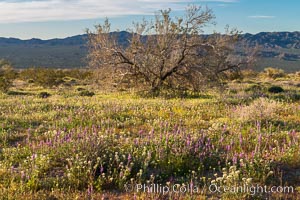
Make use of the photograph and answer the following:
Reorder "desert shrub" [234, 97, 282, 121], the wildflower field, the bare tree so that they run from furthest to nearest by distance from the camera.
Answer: the bare tree
"desert shrub" [234, 97, 282, 121]
the wildflower field

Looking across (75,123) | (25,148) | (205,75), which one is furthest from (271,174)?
(205,75)

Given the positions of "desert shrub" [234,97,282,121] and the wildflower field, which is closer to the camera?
the wildflower field

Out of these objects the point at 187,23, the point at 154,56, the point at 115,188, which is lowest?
the point at 115,188

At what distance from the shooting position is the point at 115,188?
5273 mm

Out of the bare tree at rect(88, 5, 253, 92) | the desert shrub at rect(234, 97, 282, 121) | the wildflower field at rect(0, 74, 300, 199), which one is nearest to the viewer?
the wildflower field at rect(0, 74, 300, 199)

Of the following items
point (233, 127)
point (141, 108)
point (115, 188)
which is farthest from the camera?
point (141, 108)

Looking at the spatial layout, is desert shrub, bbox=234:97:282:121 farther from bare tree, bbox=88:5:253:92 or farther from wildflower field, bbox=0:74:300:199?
bare tree, bbox=88:5:253:92

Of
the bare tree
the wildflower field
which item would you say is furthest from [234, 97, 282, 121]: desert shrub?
the bare tree

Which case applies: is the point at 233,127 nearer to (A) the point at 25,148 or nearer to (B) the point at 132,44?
(A) the point at 25,148

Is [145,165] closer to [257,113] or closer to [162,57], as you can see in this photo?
[257,113]

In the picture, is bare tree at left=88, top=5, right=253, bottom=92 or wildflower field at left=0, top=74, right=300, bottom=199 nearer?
wildflower field at left=0, top=74, right=300, bottom=199

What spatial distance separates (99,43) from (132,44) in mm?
1941

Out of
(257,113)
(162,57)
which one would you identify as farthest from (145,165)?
(162,57)

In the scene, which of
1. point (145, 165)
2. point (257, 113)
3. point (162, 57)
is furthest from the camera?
point (162, 57)
